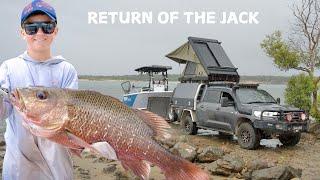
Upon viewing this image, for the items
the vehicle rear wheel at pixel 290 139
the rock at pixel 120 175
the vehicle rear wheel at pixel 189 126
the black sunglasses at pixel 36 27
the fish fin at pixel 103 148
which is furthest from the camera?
the vehicle rear wheel at pixel 189 126

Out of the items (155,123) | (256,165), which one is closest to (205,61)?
(256,165)

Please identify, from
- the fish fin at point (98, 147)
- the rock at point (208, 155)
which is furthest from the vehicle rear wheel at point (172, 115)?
the fish fin at point (98, 147)

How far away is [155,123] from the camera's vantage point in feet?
8.82

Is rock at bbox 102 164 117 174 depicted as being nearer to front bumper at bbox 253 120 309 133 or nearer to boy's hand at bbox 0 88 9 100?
front bumper at bbox 253 120 309 133

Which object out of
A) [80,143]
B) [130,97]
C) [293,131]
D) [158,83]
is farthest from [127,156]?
[158,83]

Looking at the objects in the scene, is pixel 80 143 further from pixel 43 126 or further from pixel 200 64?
pixel 200 64

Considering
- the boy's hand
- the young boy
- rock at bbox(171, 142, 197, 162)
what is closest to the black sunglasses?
the young boy

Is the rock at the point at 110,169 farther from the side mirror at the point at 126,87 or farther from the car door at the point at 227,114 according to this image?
the side mirror at the point at 126,87

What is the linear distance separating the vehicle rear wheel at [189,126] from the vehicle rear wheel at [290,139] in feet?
11.5

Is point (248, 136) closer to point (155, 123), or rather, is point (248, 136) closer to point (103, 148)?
point (155, 123)

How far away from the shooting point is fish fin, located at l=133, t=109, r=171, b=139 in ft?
8.77

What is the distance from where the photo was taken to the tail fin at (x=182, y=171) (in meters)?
2.51

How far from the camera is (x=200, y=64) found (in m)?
21.2

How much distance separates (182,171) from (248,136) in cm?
1218
